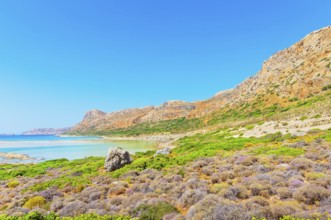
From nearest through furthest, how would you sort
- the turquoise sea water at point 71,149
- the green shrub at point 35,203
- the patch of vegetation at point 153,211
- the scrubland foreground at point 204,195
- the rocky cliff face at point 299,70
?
1. the scrubland foreground at point 204,195
2. the patch of vegetation at point 153,211
3. the green shrub at point 35,203
4. the turquoise sea water at point 71,149
5. the rocky cliff face at point 299,70

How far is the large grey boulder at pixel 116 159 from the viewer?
18797 millimetres

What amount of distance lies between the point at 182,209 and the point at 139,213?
6.06ft

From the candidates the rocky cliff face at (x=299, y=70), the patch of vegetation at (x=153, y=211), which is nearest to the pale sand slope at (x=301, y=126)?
the patch of vegetation at (x=153, y=211)

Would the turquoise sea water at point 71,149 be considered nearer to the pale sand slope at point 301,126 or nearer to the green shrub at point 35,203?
the pale sand slope at point 301,126

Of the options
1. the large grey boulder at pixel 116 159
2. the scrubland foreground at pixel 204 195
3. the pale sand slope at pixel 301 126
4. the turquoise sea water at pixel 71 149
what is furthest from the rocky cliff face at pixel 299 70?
the large grey boulder at pixel 116 159

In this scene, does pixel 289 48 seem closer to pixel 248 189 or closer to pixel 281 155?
pixel 281 155

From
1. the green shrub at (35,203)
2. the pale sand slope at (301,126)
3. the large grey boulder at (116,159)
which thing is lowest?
the green shrub at (35,203)

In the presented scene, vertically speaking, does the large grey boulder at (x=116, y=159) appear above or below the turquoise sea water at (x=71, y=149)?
above

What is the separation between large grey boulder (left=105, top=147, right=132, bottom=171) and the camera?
61.7 ft

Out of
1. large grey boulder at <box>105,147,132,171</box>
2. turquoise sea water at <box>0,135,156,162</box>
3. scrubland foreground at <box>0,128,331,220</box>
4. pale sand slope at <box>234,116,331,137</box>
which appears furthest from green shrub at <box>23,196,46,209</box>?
turquoise sea water at <box>0,135,156,162</box>

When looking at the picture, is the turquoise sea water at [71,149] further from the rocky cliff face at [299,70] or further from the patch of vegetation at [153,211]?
the rocky cliff face at [299,70]

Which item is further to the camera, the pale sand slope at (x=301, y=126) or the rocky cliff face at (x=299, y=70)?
the rocky cliff face at (x=299, y=70)

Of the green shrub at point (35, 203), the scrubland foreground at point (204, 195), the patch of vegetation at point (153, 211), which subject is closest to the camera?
the scrubland foreground at point (204, 195)

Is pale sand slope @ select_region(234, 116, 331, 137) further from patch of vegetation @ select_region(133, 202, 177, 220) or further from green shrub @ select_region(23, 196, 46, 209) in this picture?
green shrub @ select_region(23, 196, 46, 209)
